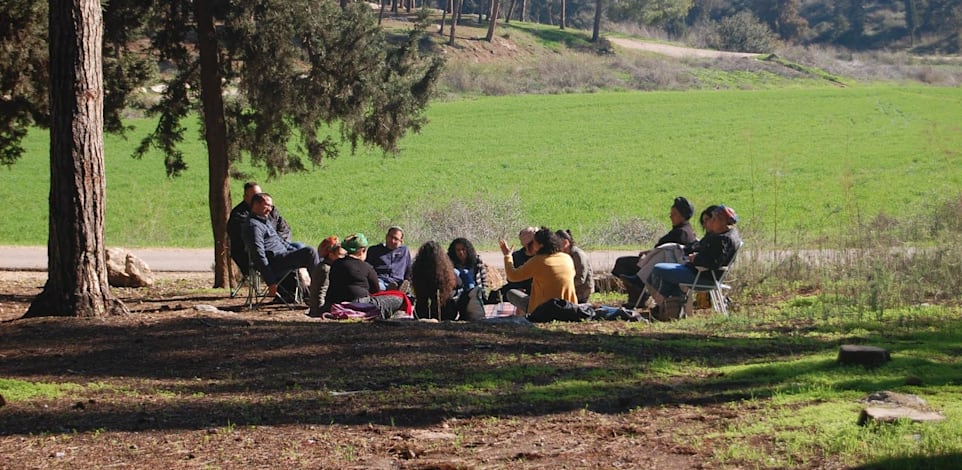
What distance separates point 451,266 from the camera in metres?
10.6

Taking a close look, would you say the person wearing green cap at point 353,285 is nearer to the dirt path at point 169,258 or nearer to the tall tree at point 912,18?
the dirt path at point 169,258

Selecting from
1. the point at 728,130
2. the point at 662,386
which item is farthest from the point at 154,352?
the point at 728,130

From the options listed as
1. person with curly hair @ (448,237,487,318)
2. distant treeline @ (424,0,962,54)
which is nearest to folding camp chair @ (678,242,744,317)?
person with curly hair @ (448,237,487,318)

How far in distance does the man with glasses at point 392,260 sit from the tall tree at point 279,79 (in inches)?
128

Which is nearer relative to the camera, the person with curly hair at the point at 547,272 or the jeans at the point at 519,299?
the person with curly hair at the point at 547,272

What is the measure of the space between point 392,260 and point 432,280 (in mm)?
1546

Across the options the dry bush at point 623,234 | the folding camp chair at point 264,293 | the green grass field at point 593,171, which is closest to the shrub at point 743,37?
the green grass field at point 593,171

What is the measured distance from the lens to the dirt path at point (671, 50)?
77188 millimetres

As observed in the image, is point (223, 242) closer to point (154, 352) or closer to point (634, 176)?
point (154, 352)

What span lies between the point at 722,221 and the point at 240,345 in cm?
547

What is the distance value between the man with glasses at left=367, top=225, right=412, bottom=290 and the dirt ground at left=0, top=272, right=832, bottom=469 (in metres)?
2.65

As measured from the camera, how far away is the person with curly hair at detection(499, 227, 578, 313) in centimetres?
1042

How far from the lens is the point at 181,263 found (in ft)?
63.5

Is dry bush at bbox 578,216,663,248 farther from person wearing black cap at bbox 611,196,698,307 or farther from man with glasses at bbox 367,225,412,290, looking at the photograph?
man with glasses at bbox 367,225,412,290
